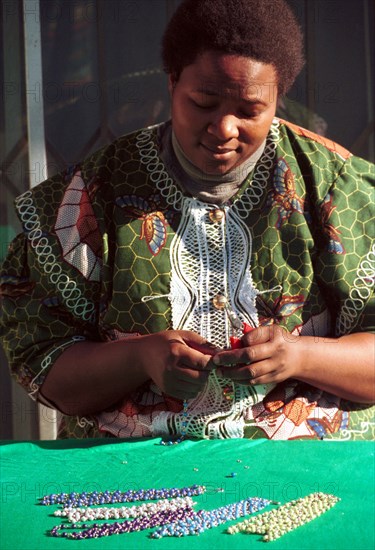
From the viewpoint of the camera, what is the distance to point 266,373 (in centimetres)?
227

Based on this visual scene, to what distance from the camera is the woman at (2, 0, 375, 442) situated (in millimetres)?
2387

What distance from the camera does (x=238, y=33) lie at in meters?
2.36

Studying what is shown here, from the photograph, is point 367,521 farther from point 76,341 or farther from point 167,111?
point 167,111

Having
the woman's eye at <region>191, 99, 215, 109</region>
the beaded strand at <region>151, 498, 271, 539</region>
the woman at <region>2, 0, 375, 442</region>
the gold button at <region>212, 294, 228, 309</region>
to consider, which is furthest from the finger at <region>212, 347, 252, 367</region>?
the woman's eye at <region>191, 99, 215, 109</region>

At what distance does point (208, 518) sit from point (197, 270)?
2.62 feet

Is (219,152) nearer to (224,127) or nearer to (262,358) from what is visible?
(224,127)

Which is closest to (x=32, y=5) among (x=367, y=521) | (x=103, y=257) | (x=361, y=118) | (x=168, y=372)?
(x=361, y=118)

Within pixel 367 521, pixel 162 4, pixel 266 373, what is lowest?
pixel 367 521

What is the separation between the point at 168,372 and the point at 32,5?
1873mm

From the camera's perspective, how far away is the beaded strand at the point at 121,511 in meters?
1.87

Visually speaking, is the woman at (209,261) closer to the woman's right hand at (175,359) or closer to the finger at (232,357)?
the woman's right hand at (175,359)

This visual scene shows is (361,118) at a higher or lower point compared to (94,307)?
higher

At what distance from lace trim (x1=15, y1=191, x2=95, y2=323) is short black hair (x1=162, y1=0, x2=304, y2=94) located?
51cm

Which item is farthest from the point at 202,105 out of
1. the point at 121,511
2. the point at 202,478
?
the point at 121,511
